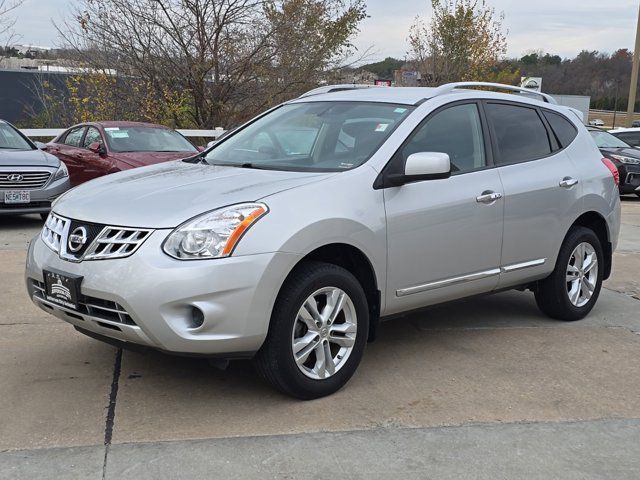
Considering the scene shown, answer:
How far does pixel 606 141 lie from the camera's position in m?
17.8

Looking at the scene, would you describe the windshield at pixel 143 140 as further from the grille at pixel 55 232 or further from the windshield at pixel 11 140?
the grille at pixel 55 232

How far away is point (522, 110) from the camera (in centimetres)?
553

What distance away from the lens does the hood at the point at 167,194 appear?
12.1 ft

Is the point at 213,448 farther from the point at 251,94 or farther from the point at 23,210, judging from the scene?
the point at 251,94

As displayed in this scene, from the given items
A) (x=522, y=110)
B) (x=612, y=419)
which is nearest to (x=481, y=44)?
(x=522, y=110)

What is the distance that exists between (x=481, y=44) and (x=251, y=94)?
15.1 metres

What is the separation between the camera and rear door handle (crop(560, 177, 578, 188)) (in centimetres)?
543

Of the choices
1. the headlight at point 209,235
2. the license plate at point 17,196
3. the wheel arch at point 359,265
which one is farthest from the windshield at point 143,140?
the headlight at point 209,235

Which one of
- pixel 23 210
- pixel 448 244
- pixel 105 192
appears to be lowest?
pixel 23 210

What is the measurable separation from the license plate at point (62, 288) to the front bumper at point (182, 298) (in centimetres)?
4

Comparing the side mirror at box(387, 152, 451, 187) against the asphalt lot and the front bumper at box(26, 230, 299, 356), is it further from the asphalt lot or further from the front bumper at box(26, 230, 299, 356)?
the asphalt lot

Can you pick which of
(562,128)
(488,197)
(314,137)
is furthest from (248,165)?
(562,128)

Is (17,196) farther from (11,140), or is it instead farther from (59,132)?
(59,132)

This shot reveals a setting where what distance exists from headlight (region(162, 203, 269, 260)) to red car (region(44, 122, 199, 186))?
24.5ft
